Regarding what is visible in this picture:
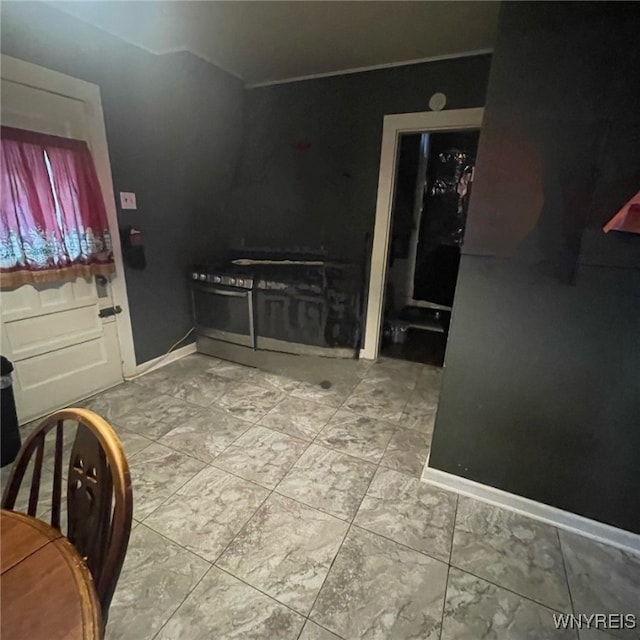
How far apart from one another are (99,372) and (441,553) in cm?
249

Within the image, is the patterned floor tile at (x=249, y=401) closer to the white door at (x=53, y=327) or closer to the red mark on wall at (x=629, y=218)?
the white door at (x=53, y=327)

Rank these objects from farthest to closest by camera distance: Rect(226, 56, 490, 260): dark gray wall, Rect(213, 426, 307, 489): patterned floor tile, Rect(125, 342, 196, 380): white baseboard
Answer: Rect(125, 342, 196, 380): white baseboard < Rect(226, 56, 490, 260): dark gray wall < Rect(213, 426, 307, 489): patterned floor tile

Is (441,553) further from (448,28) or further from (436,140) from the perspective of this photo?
(436,140)

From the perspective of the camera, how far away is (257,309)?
9.80ft

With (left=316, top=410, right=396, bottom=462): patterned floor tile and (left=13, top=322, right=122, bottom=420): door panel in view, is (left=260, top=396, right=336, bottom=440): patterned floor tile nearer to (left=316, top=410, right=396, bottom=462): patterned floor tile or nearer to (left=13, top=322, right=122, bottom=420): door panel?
(left=316, top=410, right=396, bottom=462): patterned floor tile

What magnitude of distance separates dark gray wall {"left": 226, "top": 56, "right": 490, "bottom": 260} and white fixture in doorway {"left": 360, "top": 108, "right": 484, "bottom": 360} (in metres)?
0.07

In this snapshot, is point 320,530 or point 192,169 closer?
point 320,530

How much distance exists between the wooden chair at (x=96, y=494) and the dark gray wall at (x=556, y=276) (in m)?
1.37

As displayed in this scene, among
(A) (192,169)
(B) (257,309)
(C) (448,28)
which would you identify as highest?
(C) (448,28)

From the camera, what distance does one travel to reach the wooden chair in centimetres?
67

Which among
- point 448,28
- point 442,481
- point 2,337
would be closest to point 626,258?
point 442,481

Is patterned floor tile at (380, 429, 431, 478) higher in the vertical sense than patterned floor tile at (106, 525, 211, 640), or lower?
higher

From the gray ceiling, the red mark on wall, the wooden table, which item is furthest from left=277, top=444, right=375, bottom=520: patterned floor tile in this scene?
the gray ceiling

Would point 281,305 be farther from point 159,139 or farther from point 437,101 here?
point 437,101
